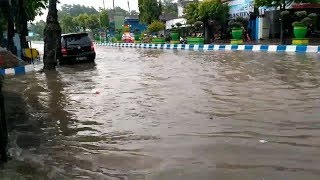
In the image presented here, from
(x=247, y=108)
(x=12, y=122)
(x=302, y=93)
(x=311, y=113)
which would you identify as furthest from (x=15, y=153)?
(x=302, y=93)

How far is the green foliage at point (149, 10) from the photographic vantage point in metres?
60.5

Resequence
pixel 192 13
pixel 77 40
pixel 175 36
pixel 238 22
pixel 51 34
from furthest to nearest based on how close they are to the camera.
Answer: pixel 175 36 < pixel 192 13 < pixel 238 22 < pixel 77 40 < pixel 51 34

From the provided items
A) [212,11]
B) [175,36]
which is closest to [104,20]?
[175,36]

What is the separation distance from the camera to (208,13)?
34.4 meters

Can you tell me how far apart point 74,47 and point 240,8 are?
19707mm

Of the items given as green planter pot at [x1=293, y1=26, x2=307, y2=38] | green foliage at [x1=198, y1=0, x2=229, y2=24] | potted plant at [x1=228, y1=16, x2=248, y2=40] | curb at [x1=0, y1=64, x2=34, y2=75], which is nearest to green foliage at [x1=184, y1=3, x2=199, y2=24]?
green foliage at [x1=198, y1=0, x2=229, y2=24]

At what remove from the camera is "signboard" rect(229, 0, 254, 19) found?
1324 inches

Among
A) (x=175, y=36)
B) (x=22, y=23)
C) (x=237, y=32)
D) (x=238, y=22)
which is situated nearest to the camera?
(x=22, y=23)

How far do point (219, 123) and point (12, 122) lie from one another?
3693 mm

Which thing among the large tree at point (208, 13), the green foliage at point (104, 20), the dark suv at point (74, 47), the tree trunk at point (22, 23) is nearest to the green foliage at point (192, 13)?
the large tree at point (208, 13)

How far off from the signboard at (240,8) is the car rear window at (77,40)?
17507 mm

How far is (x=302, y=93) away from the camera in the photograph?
28.3ft

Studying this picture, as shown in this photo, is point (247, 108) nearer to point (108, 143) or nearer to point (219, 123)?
point (219, 123)

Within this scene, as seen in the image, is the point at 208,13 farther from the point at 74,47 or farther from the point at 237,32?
the point at 74,47
